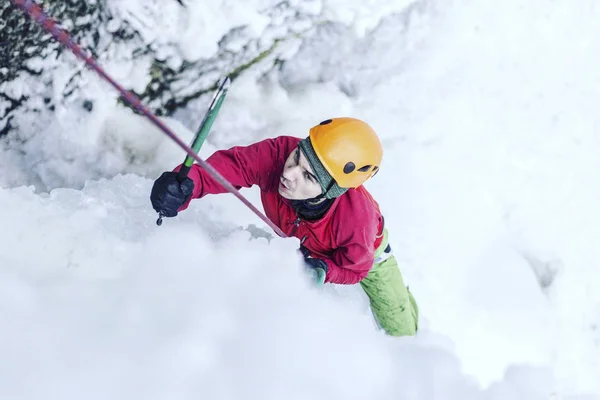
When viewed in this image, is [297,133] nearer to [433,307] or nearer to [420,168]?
[420,168]

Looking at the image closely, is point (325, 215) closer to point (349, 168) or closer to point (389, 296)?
point (349, 168)

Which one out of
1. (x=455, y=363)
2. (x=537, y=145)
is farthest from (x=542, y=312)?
(x=455, y=363)

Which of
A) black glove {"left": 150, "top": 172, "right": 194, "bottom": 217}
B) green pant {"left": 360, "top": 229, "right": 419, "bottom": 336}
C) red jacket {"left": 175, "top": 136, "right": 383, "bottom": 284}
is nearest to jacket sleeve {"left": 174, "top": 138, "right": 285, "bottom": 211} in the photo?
red jacket {"left": 175, "top": 136, "right": 383, "bottom": 284}

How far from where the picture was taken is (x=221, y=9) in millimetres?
2465

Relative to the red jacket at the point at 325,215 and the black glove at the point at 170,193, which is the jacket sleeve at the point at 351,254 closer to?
the red jacket at the point at 325,215

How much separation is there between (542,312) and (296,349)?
2295mm

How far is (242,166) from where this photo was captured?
6.95 feet

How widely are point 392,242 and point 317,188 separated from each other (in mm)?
1323

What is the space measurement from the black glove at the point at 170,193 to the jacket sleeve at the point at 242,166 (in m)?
0.13

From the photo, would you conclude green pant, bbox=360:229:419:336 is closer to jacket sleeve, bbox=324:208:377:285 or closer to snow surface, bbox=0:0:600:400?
snow surface, bbox=0:0:600:400

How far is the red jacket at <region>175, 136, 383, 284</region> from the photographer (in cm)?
212

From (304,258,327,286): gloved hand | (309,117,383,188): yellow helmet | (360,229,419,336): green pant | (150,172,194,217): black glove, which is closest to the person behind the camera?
(150,172,194,217): black glove

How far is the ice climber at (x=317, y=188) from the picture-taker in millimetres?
1942

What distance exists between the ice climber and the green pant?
0.23ft
